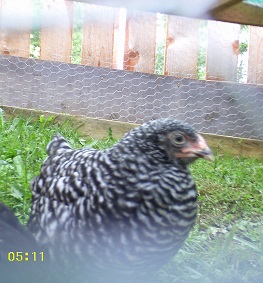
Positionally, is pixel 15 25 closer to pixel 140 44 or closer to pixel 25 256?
pixel 25 256

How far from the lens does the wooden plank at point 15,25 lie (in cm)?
110

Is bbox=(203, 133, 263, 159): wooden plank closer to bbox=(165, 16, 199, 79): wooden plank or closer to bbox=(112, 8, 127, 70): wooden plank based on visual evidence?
bbox=(165, 16, 199, 79): wooden plank

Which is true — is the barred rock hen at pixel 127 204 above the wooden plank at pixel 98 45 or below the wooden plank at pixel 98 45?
below

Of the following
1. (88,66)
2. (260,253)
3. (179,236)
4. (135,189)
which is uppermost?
(88,66)

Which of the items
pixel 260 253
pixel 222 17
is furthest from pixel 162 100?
pixel 260 253

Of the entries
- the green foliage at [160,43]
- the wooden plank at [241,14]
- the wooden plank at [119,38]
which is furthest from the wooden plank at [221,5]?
the green foliage at [160,43]

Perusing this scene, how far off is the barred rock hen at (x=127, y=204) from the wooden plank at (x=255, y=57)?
1.81 meters

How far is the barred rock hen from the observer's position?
41.4 inches

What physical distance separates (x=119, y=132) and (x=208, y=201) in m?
0.87

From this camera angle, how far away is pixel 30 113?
8.65 ft

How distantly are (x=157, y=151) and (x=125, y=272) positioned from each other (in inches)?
11.9

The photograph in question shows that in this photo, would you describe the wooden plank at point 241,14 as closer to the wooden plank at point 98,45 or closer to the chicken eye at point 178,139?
the chicken eye at point 178,139

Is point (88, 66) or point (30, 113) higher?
point (88, 66)

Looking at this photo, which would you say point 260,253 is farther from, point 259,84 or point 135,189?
point 259,84
